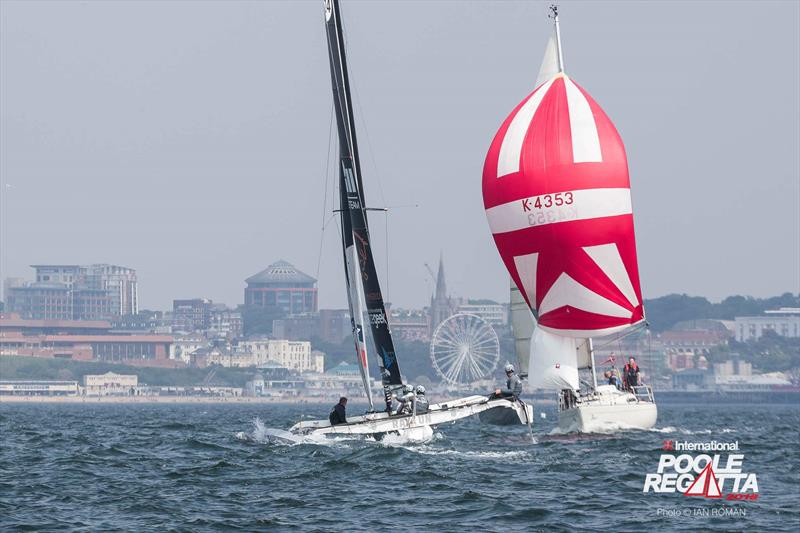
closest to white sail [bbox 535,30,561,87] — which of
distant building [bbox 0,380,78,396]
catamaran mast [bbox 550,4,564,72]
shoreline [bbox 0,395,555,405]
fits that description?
catamaran mast [bbox 550,4,564,72]

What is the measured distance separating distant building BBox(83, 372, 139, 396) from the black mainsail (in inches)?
6356

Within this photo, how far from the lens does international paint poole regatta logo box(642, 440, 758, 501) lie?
57.8ft

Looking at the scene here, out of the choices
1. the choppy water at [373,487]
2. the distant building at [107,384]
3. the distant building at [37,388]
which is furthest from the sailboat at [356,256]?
the distant building at [107,384]

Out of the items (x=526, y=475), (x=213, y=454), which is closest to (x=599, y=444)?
(x=526, y=475)

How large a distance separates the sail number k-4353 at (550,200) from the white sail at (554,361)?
2.91 metres

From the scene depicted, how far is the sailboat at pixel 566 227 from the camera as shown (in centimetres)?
2675

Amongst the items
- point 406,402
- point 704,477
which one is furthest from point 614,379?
point 704,477

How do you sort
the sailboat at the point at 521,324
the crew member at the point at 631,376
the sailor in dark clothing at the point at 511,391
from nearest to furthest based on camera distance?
the sailor in dark clothing at the point at 511,391 → the crew member at the point at 631,376 → the sailboat at the point at 521,324

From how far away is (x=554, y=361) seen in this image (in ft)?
92.3

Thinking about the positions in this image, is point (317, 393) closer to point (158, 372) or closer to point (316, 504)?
point (158, 372)

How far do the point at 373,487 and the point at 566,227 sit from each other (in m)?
9.40

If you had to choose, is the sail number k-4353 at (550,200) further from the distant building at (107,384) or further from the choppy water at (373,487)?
the distant building at (107,384)

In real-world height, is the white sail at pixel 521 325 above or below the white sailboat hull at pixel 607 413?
above

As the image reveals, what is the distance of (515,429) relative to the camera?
1280 inches
